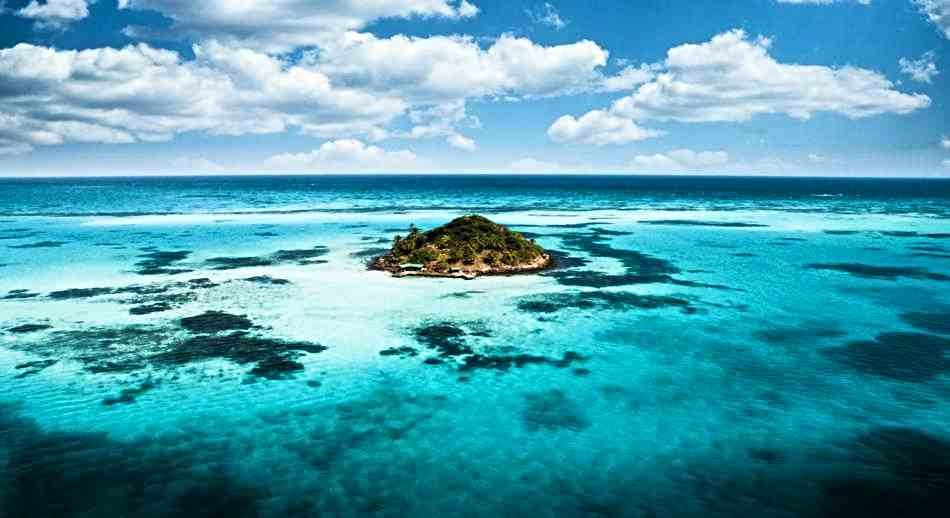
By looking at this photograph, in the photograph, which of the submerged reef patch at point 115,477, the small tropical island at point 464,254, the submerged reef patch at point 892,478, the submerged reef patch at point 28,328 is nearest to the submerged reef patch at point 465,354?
the submerged reef patch at point 115,477

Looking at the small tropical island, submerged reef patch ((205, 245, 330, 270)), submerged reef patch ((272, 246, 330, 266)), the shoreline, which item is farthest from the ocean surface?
submerged reef patch ((272, 246, 330, 266))

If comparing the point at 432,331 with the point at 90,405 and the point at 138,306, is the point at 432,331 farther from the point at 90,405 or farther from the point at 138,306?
the point at 138,306

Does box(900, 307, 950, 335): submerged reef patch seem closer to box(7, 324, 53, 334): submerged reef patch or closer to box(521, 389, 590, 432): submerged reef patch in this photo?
box(521, 389, 590, 432): submerged reef patch

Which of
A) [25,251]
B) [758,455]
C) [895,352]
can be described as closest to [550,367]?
[758,455]

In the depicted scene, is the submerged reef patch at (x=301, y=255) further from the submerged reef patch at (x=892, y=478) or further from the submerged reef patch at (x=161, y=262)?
the submerged reef patch at (x=892, y=478)

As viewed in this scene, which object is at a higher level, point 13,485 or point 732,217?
point 732,217

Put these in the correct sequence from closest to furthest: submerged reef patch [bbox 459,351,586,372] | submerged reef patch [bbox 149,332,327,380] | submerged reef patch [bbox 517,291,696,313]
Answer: submerged reef patch [bbox 149,332,327,380], submerged reef patch [bbox 459,351,586,372], submerged reef patch [bbox 517,291,696,313]
